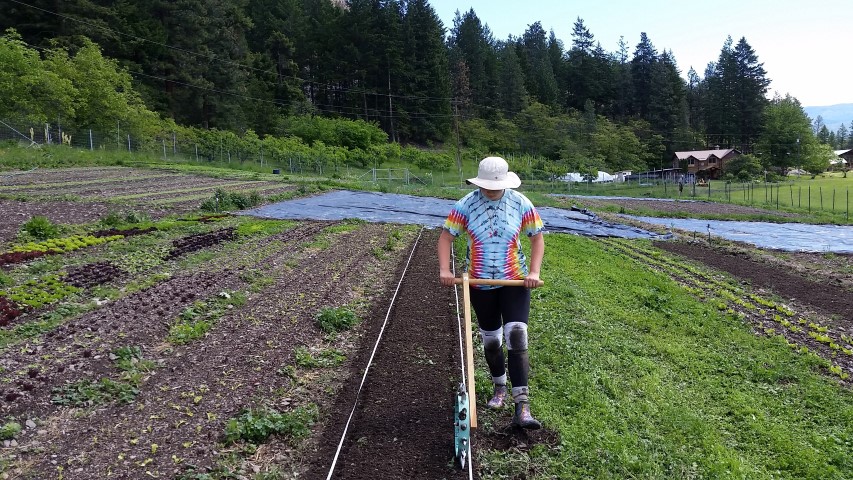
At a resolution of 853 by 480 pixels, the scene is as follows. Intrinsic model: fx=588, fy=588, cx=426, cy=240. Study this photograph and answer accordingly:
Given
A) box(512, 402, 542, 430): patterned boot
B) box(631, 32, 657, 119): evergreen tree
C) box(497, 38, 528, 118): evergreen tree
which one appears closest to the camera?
box(512, 402, 542, 430): patterned boot

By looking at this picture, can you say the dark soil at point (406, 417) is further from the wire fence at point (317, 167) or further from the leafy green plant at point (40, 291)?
the wire fence at point (317, 167)

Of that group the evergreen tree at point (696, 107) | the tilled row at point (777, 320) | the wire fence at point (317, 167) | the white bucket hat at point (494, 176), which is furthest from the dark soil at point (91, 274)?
the evergreen tree at point (696, 107)

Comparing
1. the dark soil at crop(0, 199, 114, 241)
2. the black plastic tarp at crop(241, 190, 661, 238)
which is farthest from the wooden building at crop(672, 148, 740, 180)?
the dark soil at crop(0, 199, 114, 241)

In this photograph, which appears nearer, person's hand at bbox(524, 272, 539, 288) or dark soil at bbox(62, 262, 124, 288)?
person's hand at bbox(524, 272, 539, 288)

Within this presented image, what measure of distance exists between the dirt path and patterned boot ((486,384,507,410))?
1.06 feet

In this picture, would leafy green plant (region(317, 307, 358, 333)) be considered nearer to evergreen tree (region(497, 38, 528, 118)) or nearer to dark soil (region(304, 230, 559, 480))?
dark soil (region(304, 230, 559, 480))

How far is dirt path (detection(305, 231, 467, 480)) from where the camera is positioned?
3.74 meters

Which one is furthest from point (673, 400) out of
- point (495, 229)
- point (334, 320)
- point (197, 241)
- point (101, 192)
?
point (101, 192)

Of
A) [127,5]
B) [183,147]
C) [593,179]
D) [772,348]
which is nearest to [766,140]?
[593,179]

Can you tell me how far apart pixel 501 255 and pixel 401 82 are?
60.1m

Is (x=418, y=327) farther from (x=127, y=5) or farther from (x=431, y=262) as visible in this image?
(x=127, y=5)

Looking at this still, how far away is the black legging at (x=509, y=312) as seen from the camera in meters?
3.98

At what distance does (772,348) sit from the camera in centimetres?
671

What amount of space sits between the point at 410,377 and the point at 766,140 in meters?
71.0
